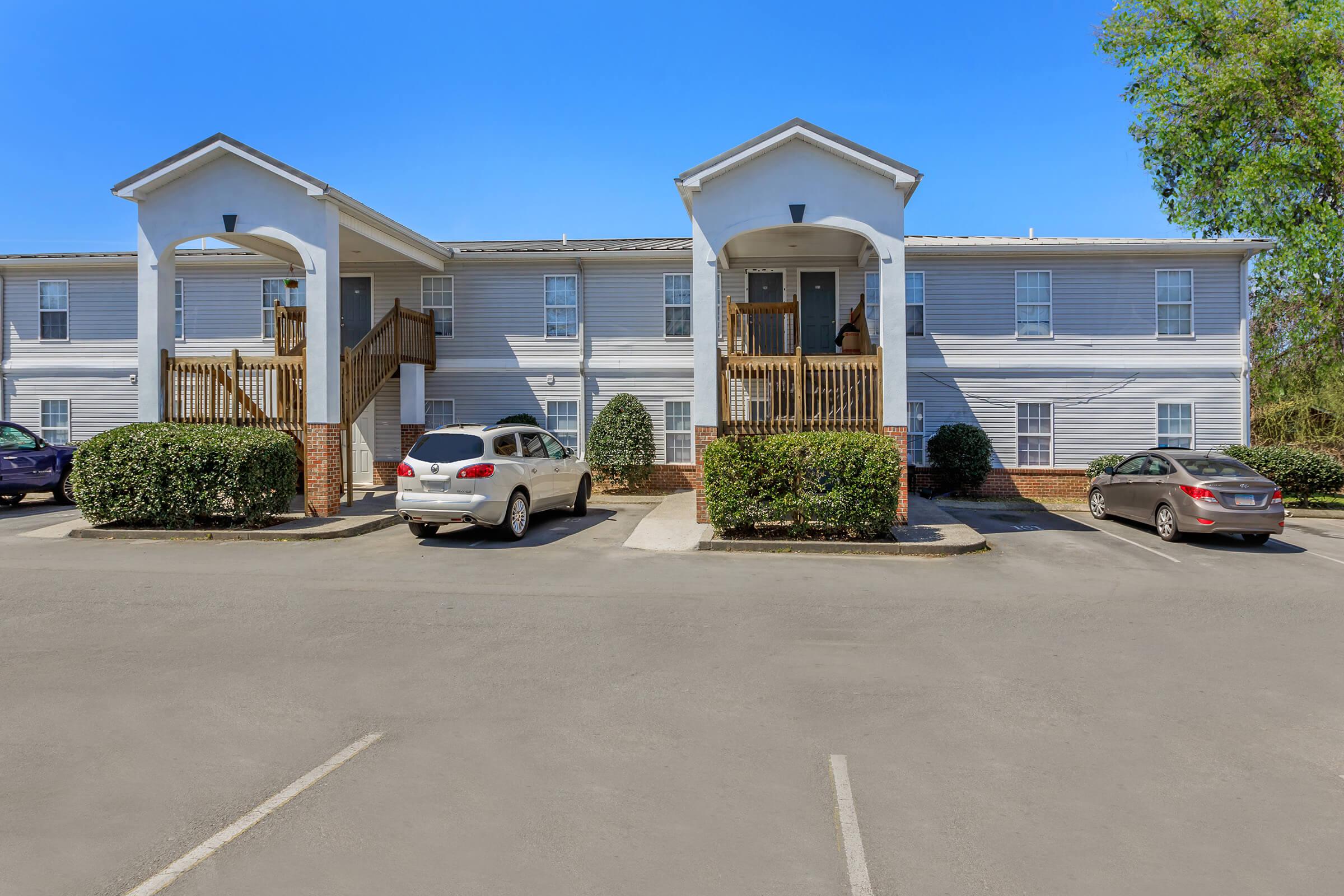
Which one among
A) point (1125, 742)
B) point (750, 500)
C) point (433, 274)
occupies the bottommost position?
point (1125, 742)

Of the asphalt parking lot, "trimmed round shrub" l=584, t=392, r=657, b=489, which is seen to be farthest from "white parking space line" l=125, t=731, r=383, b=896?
"trimmed round shrub" l=584, t=392, r=657, b=489

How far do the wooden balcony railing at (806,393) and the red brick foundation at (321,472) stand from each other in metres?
7.26

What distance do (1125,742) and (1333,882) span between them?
59.8 inches

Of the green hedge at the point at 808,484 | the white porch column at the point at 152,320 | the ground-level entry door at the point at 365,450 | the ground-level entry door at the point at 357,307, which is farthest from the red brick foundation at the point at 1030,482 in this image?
the white porch column at the point at 152,320

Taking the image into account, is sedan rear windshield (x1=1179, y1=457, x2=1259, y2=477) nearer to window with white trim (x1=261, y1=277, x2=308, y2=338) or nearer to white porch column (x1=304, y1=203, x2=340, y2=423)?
white porch column (x1=304, y1=203, x2=340, y2=423)

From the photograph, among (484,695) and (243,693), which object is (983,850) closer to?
(484,695)

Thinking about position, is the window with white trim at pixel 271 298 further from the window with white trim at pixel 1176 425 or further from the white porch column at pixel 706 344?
the window with white trim at pixel 1176 425

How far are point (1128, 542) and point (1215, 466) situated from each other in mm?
1984

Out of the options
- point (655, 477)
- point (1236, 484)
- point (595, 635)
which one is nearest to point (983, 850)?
point (595, 635)

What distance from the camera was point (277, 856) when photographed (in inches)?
134

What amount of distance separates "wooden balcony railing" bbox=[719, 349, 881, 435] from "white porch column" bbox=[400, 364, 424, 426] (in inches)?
346

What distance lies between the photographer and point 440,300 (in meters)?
20.8

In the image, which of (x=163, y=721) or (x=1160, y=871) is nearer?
(x=1160, y=871)

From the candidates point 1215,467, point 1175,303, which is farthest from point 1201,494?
point 1175,303
